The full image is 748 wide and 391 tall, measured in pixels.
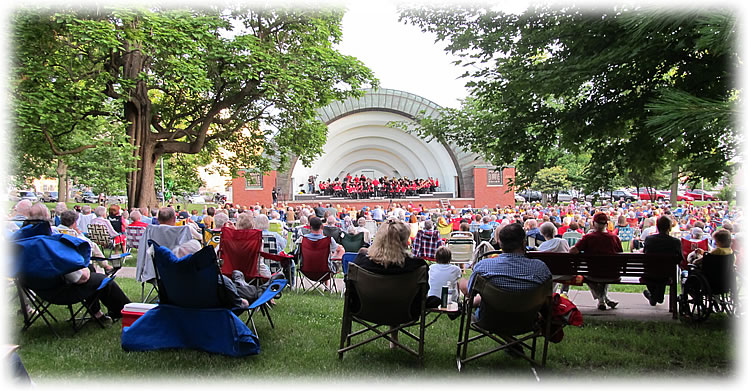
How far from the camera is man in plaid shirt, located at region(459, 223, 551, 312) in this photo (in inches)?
140

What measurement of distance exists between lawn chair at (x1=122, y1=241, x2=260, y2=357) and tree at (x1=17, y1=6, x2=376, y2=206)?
9.31m

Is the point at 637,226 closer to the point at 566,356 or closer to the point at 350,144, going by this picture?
the point at 566,356

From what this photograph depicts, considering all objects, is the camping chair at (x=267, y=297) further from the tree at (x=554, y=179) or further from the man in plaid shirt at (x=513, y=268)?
the tree at (x=554, y=179)

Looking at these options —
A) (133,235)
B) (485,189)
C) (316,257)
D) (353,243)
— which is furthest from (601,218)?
(485,189)

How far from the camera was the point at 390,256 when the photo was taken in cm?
383

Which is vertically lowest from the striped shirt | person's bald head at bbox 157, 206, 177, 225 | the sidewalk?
the sidewalk

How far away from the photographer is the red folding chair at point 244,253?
5.64 meters

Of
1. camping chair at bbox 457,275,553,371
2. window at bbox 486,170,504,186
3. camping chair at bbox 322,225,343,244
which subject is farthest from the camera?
window at bbox 486,170,504,186

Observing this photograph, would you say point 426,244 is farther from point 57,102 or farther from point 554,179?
point 554,179

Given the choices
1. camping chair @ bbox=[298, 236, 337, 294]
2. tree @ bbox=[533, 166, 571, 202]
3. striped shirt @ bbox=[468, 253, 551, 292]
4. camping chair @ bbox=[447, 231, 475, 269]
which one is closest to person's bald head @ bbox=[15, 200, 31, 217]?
camping chair @ bbox=[298, 236, 337, 294]

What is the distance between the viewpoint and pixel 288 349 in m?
4.23

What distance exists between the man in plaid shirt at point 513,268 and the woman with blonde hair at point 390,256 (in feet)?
1.71

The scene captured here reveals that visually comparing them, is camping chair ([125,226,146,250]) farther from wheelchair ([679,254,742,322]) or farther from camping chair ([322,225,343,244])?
wheelchair ([679,254,742,322])

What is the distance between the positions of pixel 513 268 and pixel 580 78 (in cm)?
195
